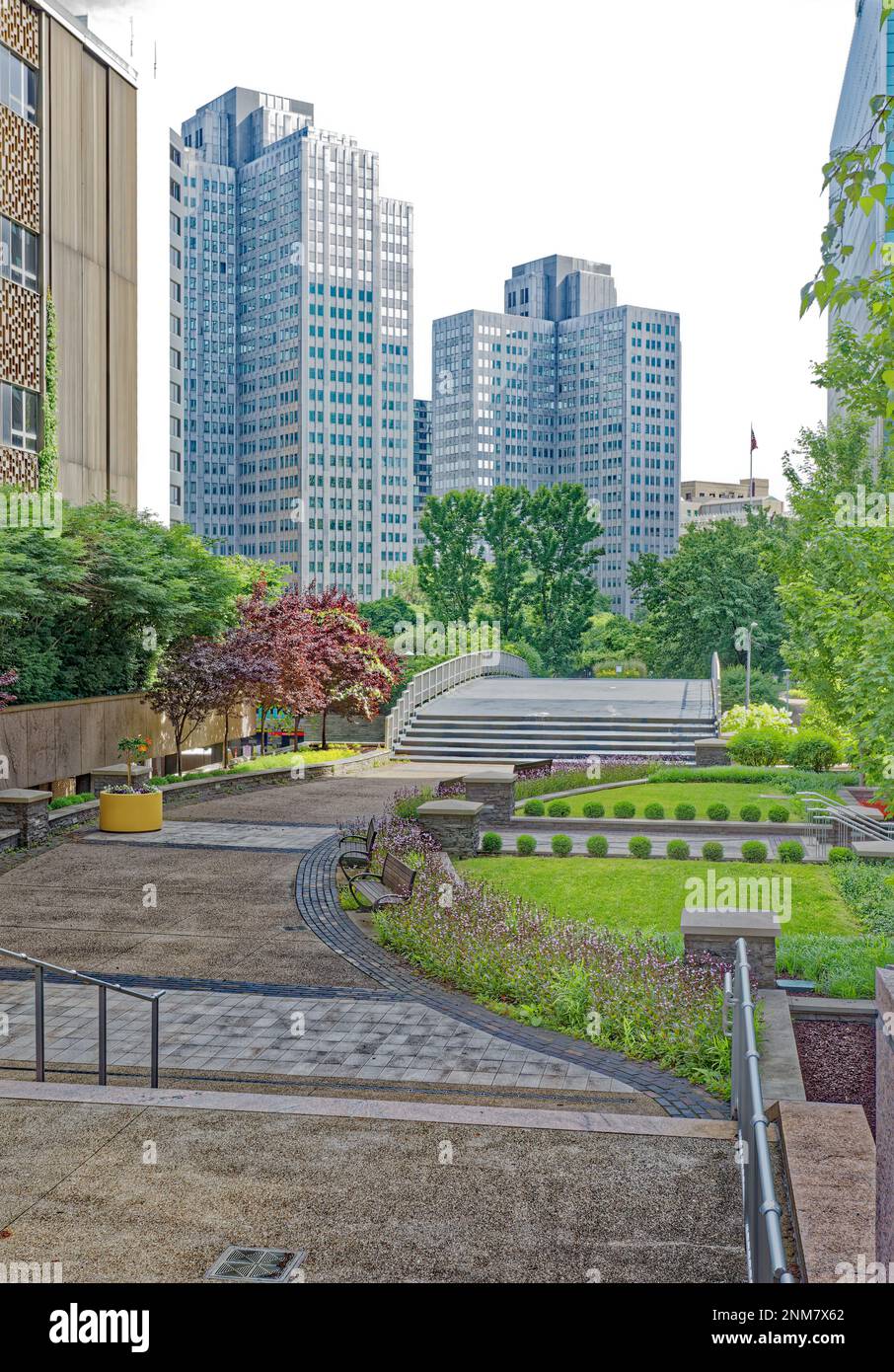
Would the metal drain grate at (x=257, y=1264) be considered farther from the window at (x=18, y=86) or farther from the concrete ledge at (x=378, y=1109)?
the window at (x=18, y=86)

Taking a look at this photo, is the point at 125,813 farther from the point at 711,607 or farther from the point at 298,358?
the point at 298,358

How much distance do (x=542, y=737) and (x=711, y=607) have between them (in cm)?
3100

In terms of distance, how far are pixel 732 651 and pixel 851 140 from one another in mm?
33633

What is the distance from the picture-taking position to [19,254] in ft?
105

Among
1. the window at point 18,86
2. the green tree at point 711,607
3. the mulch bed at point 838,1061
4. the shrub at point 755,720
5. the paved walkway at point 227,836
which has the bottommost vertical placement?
the mulch bed at point 838,1061

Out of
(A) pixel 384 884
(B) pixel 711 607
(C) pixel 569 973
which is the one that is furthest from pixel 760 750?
(B) pixel 711 607

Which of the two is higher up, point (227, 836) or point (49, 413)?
point (49, 413)

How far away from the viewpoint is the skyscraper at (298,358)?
609ft

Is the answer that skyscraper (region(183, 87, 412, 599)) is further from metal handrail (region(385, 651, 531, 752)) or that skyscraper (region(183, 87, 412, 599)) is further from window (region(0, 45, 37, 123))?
window (region(0, 45, 37, 123))

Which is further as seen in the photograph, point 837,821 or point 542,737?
point 542,737

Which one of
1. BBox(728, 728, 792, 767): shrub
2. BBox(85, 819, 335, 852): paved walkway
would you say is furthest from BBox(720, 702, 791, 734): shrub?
BBox(85, 819, 335, 852): paved walkway

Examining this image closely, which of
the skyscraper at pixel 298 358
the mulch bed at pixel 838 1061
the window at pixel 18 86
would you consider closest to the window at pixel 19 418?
the window at pixel 18 86

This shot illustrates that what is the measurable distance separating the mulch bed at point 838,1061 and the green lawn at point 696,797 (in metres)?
12.8

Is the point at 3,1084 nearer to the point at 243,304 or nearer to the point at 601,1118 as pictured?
the point at 601,1118
